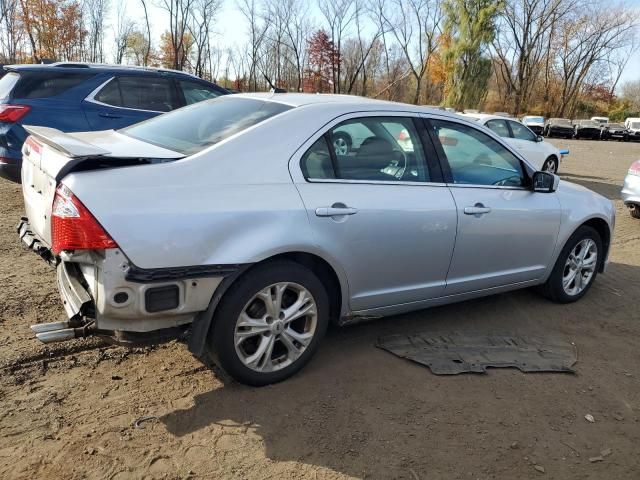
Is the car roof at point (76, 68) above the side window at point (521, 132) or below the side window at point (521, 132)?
above

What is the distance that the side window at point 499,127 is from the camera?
38.8 feet

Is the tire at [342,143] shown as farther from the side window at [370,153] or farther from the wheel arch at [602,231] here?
the wheel arch at [602,231]

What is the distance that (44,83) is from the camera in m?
6.56

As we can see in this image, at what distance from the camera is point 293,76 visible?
152 feet

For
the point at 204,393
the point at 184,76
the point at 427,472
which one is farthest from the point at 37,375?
the point at 184,76

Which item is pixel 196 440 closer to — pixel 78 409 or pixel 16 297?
pixel 78 409

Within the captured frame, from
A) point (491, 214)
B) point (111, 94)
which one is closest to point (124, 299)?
point (491, 214)

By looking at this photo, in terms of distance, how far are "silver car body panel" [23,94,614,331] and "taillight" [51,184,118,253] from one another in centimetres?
4

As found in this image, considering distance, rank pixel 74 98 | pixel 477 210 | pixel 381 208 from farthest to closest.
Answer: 1. pixel 74 98
2. pixel 477 210
3. pixel 381 208

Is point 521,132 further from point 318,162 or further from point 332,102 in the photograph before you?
point 318,162

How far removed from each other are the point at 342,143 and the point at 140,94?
16.1ft

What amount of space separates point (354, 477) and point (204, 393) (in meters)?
1.01

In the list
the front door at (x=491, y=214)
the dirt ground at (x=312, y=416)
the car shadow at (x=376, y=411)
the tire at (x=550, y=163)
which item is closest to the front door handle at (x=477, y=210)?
the front door at (x=491, y=214)

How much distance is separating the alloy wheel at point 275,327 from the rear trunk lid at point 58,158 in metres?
0.92
